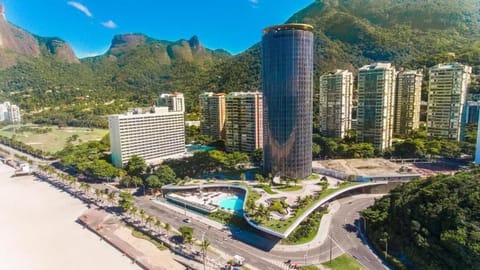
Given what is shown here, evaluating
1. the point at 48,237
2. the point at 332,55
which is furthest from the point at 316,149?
Result: the point at 332,55

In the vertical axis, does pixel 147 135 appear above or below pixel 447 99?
below

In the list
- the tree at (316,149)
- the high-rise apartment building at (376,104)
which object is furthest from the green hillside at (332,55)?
the tree at (316,149)

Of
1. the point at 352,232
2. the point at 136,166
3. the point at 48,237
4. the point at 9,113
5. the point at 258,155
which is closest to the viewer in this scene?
the point at 48,237

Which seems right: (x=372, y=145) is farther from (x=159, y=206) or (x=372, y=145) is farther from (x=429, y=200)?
(x=159, y=206)

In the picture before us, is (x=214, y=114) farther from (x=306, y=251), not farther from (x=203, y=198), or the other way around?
(x=306, y=251)

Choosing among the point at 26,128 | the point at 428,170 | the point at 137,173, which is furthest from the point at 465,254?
the point at 26,128
